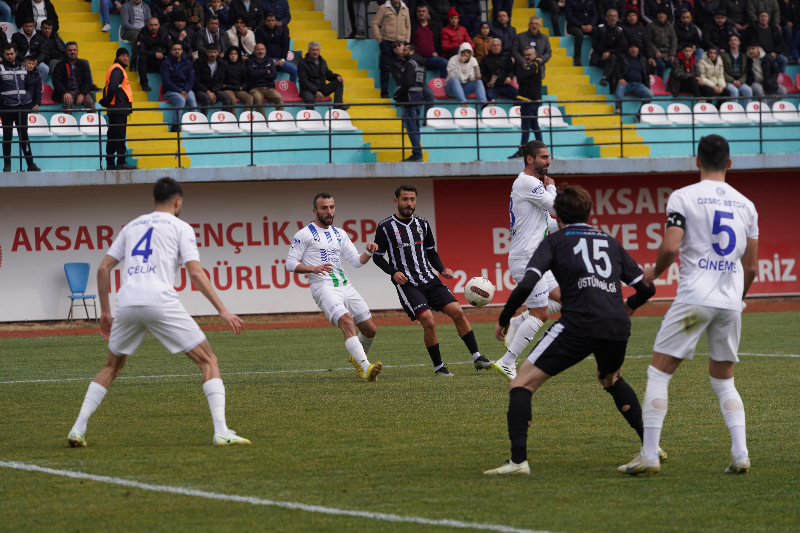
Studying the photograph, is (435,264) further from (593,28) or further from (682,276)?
(593,28)

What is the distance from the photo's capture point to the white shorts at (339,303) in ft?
36.9

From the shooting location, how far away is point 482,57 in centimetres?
2411

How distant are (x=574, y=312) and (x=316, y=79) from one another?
1785 centimetres

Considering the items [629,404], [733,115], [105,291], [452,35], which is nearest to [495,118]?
[452,35]

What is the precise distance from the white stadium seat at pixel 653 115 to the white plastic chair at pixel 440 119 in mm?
5090

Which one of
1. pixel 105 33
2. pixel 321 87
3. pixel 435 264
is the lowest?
pixel 435 264

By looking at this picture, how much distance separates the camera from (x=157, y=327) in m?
7.05

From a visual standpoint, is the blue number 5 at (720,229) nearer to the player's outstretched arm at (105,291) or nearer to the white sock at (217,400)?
the white sock at (217,400)

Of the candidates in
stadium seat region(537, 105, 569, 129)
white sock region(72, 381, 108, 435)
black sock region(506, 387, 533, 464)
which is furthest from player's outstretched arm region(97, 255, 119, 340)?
Answer: stadium seat region(537, 105, 569, 129)

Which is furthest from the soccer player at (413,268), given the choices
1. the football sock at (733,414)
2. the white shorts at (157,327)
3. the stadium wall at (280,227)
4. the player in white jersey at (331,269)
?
the stadium wall at (280,227)

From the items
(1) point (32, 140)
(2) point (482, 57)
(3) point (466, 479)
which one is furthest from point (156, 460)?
(2) point (482, 57)

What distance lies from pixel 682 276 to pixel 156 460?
12.1ft

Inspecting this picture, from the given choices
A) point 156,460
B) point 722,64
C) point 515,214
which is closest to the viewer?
point 156,460

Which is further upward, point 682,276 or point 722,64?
point 722,64
